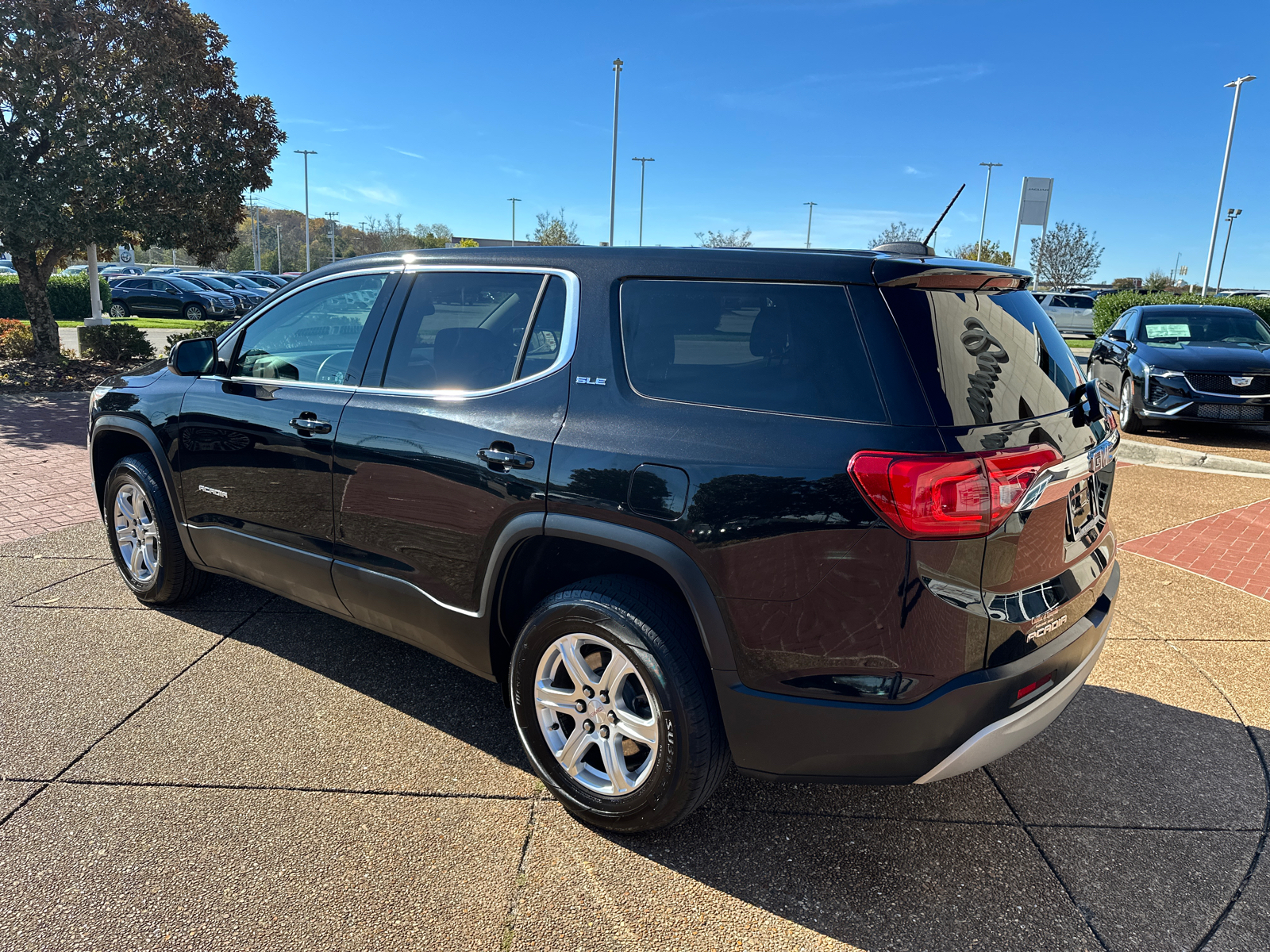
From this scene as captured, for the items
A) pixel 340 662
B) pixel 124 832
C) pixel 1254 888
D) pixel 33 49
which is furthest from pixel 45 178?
pixel 1254 888

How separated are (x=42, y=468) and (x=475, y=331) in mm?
6435

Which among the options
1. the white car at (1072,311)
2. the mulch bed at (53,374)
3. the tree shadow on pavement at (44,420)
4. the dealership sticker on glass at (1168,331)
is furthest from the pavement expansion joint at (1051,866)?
the white car at (1072,311)

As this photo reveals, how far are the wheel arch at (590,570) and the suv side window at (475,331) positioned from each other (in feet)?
1.93

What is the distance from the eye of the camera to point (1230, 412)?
9211 millimetres

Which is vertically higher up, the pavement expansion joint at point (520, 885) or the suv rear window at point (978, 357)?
the suv rear window at point (978, 357)

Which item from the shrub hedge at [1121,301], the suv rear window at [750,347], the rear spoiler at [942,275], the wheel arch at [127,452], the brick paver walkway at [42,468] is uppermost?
the shrub hedge at [1121,301]

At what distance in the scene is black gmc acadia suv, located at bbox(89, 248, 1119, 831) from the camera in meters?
2.15

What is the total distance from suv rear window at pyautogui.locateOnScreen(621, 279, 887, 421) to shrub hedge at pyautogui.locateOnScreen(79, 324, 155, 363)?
48.5ft

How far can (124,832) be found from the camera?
265cm

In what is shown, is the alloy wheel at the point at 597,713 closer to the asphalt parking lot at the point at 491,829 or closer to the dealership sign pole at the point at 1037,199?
the asphalt parking lot at the point at 491,829

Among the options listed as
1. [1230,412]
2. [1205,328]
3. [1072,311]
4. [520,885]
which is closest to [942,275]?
[520,885]

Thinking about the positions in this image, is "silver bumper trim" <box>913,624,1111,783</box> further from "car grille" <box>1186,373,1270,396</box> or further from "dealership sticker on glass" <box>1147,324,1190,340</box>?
"dealership sticker on glass" <box>1147,324,1190,340</box>

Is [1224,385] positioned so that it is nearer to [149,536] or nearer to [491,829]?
[491,829]

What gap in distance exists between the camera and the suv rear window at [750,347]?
2.22 meters
